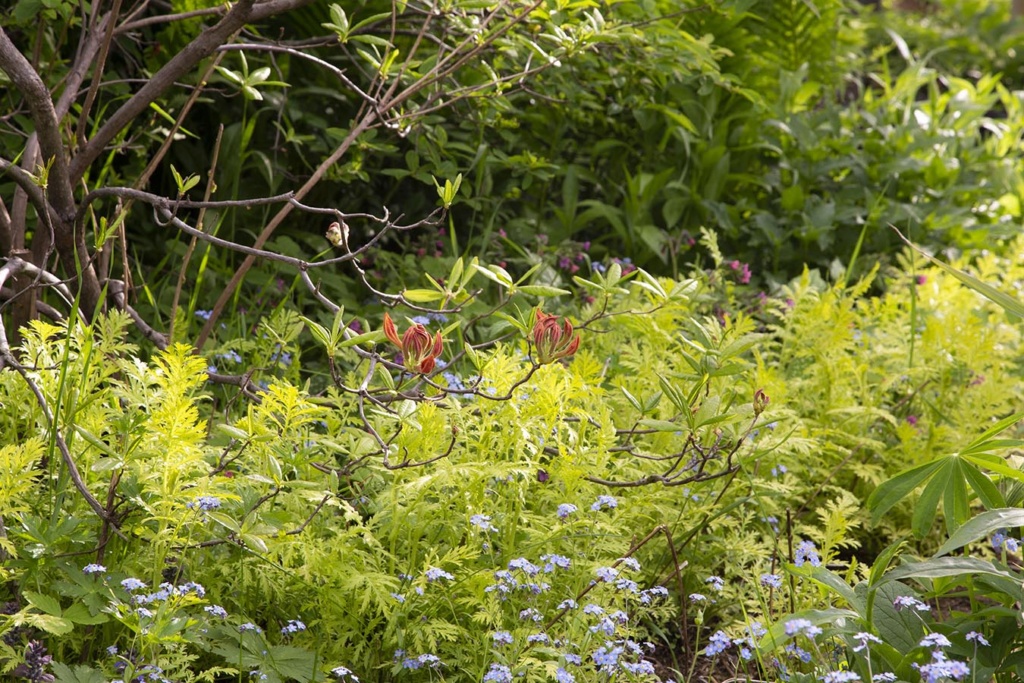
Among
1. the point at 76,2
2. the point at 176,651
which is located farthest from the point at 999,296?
the point at 76,2

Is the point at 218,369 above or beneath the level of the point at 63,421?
beneath

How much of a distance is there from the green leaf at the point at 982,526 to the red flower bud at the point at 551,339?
2.30 ft

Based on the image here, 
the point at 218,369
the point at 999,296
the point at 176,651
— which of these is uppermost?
the point at 999,296

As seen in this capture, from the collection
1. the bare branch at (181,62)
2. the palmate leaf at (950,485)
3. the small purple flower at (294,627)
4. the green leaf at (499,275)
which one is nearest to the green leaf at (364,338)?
the green leaf at (499,275)

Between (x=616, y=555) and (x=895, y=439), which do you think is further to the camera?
(x=895, y=439)

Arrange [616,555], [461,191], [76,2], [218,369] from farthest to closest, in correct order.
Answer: [461,191]
[218,369]
[76,2]
[616,555]

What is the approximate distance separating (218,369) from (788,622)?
1789 millimetres

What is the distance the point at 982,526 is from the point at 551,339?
767 millimetres

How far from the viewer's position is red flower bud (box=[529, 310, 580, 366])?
1.87 m

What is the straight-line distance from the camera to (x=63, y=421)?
187cm

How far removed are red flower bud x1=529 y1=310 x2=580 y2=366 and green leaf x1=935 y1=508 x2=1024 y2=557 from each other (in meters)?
0.70

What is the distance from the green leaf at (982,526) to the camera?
1595mm

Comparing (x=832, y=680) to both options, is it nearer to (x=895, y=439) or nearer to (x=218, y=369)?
(x=895, y=439)

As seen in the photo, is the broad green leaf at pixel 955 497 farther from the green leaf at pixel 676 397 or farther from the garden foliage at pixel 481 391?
the green leaf at pixel 676 397
